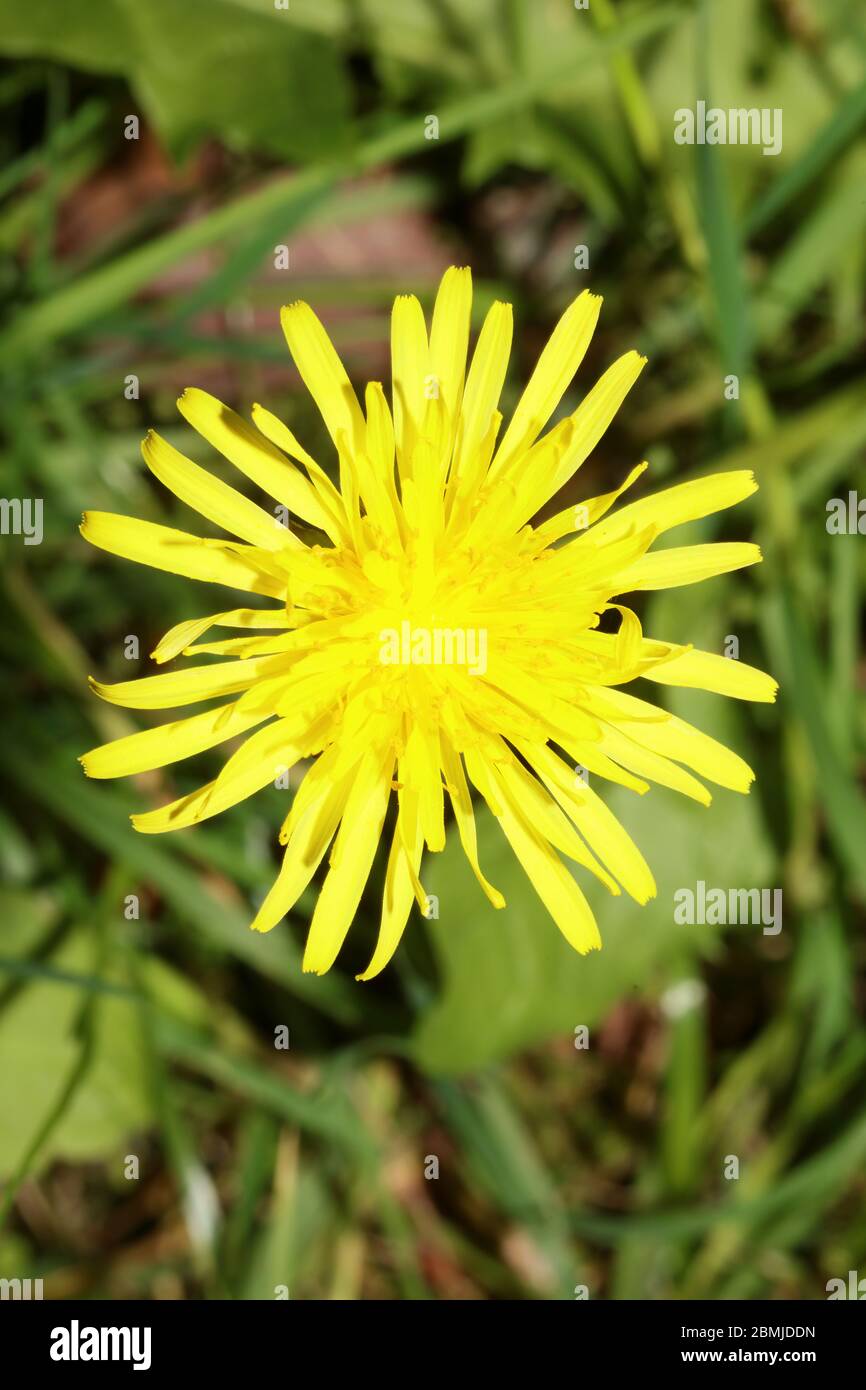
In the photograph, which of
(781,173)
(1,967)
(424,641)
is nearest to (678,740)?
(424,641)

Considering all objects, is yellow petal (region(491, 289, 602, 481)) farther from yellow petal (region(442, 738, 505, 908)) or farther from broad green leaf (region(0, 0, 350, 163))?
broad green leaf (region(0, 0, 350, 163))

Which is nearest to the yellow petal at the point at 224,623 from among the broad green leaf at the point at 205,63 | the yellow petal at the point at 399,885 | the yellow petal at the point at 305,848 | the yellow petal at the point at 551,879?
the yellow petal at the point at 305,848

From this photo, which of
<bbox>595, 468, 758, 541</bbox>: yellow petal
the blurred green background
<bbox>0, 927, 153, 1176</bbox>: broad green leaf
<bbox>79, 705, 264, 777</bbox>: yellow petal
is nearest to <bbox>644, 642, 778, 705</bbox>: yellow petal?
<bbox>595, 468, 758, 541</bbox>: yellow petal

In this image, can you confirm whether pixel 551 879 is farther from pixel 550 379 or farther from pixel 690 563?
pixel 550 379

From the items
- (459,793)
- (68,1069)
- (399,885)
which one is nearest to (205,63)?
(459,793)

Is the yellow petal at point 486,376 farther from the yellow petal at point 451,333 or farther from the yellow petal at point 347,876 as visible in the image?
the yellow petal at point 347,876
